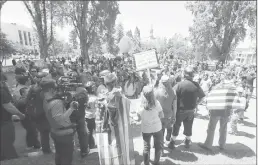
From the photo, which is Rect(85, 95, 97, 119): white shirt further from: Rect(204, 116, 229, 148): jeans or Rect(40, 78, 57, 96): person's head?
Rect(204, 116, 229, 148): jeans

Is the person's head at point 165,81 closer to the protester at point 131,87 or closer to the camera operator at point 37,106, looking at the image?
the camera operator at point 37,106

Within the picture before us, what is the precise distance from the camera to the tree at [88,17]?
22609mm

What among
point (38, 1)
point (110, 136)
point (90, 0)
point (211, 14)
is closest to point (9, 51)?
point (38, 1)

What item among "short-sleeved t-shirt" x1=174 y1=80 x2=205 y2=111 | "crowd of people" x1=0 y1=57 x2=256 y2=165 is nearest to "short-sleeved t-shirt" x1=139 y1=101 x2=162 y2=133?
"crowd of people" x1=0 y1=57 x2=256 y2=165

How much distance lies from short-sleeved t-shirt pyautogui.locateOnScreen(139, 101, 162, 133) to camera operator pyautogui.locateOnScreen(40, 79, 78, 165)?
118 centimetres

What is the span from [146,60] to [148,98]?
1895 millimetres

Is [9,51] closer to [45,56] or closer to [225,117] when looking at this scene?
[45,56]

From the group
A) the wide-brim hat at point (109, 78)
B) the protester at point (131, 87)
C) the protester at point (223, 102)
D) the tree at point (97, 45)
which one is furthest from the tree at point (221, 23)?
the wide-brim hat at point (109, 78)

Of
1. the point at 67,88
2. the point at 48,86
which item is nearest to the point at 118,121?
the point at 67,88

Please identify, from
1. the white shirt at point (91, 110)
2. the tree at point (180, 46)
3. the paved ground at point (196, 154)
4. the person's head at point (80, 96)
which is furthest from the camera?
the tree at point (180, 46)

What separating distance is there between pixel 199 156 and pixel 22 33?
95299 mm

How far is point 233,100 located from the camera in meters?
4.05

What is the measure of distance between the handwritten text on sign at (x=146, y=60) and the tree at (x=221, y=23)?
16.6 meters

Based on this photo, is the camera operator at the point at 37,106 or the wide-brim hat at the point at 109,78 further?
the camera operator at the point at 37,106
